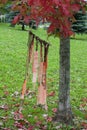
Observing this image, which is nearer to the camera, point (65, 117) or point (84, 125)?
point (65, 117)

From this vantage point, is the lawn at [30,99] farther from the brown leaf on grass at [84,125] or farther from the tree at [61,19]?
the tree at [61,19]

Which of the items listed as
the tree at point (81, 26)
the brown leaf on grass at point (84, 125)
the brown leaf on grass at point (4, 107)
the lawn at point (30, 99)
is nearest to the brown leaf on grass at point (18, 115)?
the lawn at point (30, 99)

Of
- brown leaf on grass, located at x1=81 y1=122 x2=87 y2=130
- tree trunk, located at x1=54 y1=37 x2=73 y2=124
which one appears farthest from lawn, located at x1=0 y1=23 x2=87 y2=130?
tree trunk, located at x1=54 y1=37 x2=73 y2=124

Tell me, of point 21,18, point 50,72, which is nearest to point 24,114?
point 21,18

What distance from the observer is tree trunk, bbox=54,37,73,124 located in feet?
22.0

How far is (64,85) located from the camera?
269 inches

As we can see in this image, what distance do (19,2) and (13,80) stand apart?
5.79m

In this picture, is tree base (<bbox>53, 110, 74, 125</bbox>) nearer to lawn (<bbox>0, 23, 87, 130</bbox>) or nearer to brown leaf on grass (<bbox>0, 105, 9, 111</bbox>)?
lawn (<bbox>0, 23, 87, 130</bbox>)

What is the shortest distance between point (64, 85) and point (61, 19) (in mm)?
1768

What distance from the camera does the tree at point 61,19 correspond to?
4649 millimetres

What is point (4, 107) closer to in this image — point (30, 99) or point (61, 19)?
point (30, 99)

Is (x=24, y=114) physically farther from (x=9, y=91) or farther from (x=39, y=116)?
(x=9, y=91)

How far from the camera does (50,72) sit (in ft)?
44.6

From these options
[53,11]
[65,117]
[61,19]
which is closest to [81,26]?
[65,117]
